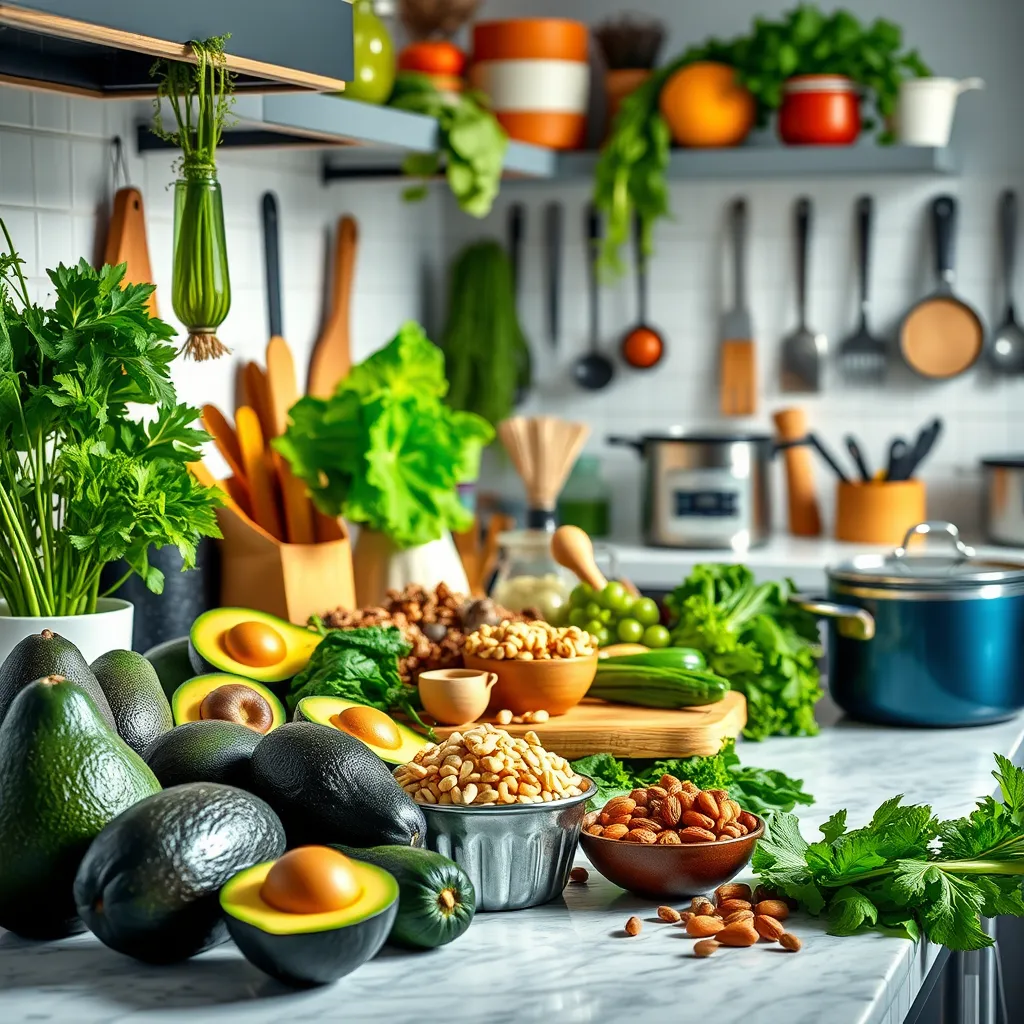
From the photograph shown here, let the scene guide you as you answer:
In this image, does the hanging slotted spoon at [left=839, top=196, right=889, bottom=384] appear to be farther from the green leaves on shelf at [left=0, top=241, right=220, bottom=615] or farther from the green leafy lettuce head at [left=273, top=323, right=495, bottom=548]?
the green leaves on shelf at [left=0, top=241, right=220, bottom=615]

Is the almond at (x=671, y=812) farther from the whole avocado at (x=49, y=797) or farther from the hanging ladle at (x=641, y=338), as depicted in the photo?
the hanging ladle at (x=641, y=338)

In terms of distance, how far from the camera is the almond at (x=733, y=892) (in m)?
1.36

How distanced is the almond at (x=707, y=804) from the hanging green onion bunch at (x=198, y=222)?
75 centimetres

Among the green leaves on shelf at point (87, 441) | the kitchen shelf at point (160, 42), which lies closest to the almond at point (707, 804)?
the green leaves on shelf at point (87, 441)

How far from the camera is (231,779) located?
135 centimetres

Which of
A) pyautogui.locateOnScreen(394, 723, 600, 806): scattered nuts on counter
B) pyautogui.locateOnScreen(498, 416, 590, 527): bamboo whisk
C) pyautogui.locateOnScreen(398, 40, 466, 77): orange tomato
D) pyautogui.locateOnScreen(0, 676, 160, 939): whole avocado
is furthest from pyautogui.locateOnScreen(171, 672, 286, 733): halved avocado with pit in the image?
pyautogui.locateOnScreen(398, 40, 466, 77): orange tomato

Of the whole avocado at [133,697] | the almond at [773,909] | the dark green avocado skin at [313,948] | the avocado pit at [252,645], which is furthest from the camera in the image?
the avocado pit at [252,645]

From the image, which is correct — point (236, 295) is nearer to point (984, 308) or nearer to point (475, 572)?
point (475, 572)

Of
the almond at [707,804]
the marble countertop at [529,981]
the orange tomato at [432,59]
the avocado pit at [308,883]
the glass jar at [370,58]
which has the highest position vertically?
the orange tomato at [432,59]

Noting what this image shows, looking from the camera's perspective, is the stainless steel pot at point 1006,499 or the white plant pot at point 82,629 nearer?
the white plant pot at point 82,629

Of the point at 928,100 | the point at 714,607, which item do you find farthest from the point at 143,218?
the point at 928,100

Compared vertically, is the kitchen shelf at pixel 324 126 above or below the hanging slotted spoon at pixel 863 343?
above

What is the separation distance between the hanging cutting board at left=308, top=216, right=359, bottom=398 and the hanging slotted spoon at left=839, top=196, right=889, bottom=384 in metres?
1.17

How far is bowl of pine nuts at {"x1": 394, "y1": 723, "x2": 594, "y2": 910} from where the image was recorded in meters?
1.33
